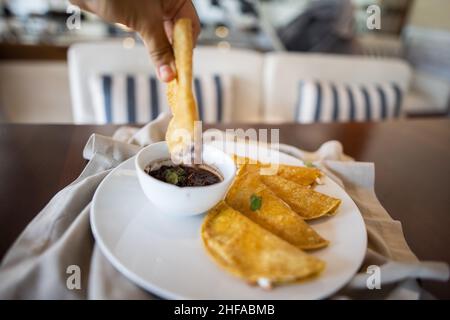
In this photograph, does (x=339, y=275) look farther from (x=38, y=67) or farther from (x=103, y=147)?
(x=38, y=67)

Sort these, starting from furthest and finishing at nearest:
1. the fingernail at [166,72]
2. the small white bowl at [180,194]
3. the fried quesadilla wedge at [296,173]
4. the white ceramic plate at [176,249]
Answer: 1. the fried quesadilla wedge at [296,173]
2. the fingernail at [166,72]
3. the small white bowl at [180,194]
4. the white ceramic plate at [176,249]

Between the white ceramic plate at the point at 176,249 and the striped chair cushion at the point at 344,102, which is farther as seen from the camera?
the striped chair cushion at the point at 344,102

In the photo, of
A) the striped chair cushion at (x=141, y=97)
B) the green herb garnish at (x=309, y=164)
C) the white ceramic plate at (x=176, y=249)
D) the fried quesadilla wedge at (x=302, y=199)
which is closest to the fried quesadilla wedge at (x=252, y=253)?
the white ceramic plate at (x=176, y=249)

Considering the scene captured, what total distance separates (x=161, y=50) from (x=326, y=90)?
1.60 metres

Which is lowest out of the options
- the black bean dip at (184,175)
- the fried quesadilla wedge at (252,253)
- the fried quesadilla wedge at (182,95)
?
the fried quesadilla wedge at (252,253)

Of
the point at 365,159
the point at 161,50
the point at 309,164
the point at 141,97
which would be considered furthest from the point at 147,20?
the point at 141,97

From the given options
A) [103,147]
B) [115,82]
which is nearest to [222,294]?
[103,147]

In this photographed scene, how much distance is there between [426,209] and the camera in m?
0.96

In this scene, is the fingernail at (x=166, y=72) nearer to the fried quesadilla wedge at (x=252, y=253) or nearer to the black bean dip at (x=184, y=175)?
the black bean dip at (x=184, y=175)

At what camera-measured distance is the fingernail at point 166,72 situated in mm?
827

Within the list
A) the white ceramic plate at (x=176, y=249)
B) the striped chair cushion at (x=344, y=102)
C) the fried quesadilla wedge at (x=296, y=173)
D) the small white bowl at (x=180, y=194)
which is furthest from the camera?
the striped chair cushion at (x=344, y=102)

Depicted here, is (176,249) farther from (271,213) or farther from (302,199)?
(302,199)

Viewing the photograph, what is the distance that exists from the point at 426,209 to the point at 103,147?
90 centimetres

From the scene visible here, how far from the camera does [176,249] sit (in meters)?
0.67
